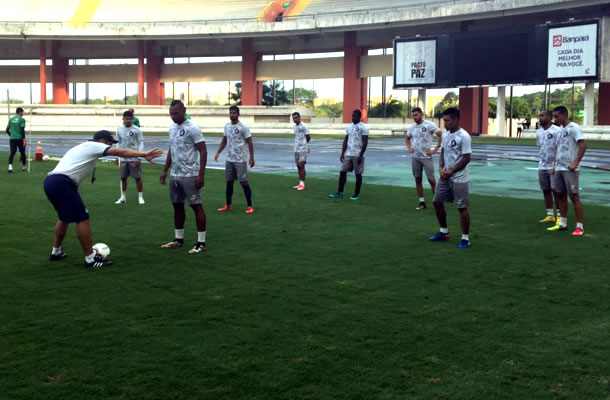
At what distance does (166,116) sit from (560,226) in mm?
49346

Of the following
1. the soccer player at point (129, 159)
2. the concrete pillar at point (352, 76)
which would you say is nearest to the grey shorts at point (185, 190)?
the soccer player at point (129, 159)

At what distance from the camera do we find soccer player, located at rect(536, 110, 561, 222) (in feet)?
36.4

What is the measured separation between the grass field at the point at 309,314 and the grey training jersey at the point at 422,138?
8.41ft

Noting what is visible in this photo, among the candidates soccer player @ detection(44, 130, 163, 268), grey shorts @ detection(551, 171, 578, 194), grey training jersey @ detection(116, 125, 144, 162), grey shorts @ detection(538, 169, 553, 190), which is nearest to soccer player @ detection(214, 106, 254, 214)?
grey training jersey @ detection(116, 125, 144, 162)

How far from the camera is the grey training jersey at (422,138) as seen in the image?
1344cm

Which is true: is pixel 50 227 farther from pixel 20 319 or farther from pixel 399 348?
pixel 399 348

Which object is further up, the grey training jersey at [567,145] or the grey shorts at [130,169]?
the grey training jersey at [567,145]

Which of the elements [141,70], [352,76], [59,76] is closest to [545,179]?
[352,76]

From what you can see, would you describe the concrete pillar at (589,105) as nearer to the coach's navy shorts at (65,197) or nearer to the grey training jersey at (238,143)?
the grey training jersey at (238,143)

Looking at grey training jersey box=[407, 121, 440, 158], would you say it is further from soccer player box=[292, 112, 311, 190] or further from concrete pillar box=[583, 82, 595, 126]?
concrete pillar box=[583, 82, 595, 126]

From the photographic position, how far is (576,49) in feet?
141

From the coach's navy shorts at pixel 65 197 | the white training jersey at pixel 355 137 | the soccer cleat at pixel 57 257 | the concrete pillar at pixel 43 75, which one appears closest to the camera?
the coach's navy shorts at pixel 65 197

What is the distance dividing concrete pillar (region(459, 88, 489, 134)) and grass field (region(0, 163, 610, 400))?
1699 inches

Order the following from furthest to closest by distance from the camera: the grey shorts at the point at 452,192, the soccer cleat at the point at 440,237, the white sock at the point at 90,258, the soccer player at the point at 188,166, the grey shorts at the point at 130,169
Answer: the grey shorts at the point at 130,169, the soccer cleat at the point at 440,237, the grey shorts at the point at 452,192, the soccer player at the point at 188,166, the white sock at the point at 90,258
